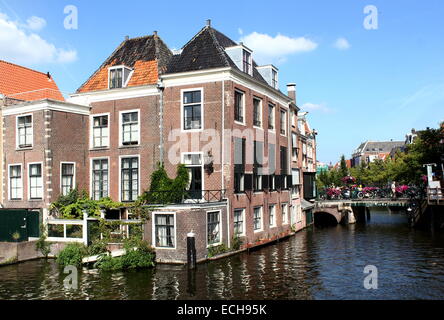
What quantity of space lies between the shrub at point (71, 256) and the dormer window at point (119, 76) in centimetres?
1101

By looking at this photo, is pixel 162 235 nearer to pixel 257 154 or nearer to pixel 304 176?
pixel 257 154

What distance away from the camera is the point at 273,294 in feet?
53.2

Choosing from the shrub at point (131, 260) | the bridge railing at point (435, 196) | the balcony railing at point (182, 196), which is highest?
the balcony railing at point (182, 196)

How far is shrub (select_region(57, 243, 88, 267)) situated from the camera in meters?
21.6

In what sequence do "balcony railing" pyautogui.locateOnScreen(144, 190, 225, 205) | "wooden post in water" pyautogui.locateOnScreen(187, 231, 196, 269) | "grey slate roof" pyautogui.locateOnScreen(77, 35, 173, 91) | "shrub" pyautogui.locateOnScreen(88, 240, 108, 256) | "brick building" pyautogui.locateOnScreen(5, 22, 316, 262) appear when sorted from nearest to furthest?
"wooden post in water" pyautogui.locateOnScreen(187, 231, 196, 269) < "shrub" pyautogui.locateOnScreen(88, 240, 108, 256) < "balcony railing" pyautogui.locateOnScreen(144, 190, 225, 205) < "brick building" pyautogui.locateOnScreen(5, 22, 316, 262) < "grey slate roof" pyautogui.locateOnScreen(77, 35, 173, 91)

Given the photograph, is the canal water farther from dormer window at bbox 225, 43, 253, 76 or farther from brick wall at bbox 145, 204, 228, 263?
dormer window at bbox 225, 43, 253, 76

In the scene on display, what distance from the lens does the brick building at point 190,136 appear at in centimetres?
2397

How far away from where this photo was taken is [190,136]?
25.2 metres

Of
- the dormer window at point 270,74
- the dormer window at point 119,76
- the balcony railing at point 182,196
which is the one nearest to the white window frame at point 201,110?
the balcony railing at point 182,196

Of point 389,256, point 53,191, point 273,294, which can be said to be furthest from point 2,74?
point 389,256

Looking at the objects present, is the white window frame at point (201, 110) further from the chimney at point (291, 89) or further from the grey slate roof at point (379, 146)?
the grey slate roof at point (379, 146)

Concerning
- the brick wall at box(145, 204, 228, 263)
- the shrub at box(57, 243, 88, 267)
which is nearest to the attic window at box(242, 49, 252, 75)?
the brick wall at box(145, 204, 228, 263)

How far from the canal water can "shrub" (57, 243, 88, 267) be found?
0.70 m
